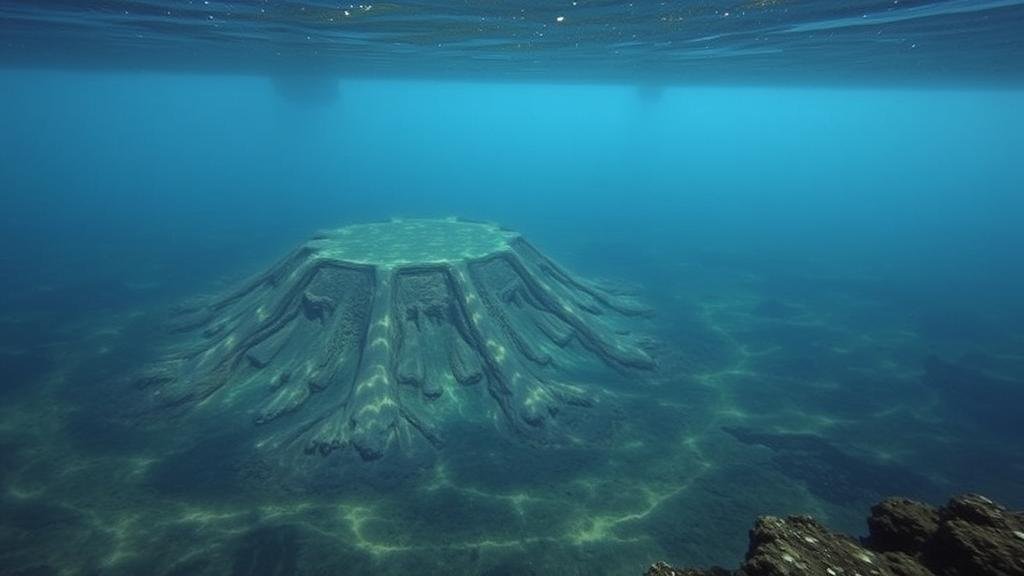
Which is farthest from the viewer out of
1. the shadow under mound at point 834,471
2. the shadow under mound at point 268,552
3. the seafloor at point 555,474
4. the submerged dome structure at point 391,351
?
the submerged dome structure at point 391,351

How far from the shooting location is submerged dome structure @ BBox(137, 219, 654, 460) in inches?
445

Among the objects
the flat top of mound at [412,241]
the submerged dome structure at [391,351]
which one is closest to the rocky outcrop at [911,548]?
the submerged dome structure at [391,351]

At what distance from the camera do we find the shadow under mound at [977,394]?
Result: 12.8m

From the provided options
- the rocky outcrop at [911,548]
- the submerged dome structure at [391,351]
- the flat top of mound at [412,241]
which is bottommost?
the submerged dome structure at [391,351]

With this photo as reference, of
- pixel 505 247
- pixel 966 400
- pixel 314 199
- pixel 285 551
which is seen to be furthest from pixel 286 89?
pixel 966 400

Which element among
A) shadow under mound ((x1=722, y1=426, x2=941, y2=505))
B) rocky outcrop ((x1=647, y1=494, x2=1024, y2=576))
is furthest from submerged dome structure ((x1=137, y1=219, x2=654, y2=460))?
rocky outcrop ((x1=647, y1=494, x2=1024, y2=576))

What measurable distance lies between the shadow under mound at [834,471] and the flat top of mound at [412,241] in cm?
825

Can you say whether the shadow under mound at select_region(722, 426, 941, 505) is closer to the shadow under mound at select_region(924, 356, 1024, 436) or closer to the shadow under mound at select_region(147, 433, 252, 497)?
the shadow under mound at select_region(924, 356, 1024, 436)

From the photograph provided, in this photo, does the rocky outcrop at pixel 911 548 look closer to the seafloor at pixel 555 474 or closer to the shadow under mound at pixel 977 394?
the seafloor at pixel 555 474

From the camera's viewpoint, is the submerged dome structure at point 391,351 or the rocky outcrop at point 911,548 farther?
the submerged dome structure at point 391,351

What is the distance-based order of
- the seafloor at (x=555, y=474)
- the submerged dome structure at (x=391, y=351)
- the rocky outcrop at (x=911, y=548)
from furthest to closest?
the submerged dome structure at (x=391, y=351), the seafloor at (x=555, y=474), the rocky outcrop at (x=911, y=548)

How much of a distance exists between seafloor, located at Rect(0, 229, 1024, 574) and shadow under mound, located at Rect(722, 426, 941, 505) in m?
0.04

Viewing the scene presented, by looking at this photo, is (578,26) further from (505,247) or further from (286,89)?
(286,89)

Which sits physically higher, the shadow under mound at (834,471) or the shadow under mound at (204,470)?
the shadow under mound at (834,471)
